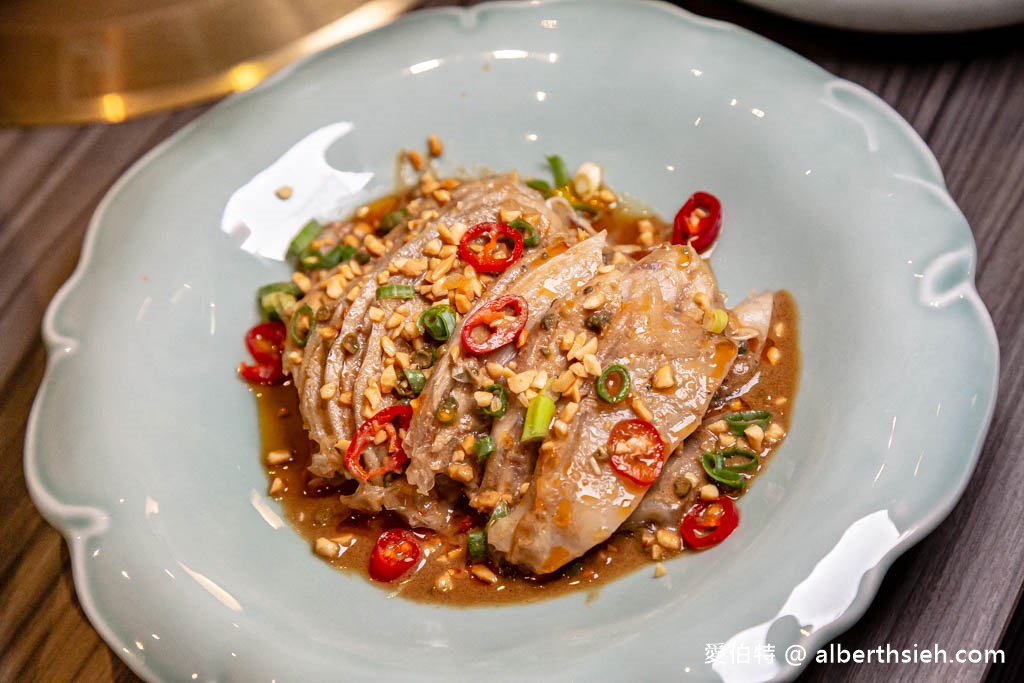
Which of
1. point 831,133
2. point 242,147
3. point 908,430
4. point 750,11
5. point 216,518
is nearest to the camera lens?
point 908,430

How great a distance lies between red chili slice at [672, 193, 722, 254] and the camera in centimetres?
404

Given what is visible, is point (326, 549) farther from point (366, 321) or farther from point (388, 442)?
point (366, 321)

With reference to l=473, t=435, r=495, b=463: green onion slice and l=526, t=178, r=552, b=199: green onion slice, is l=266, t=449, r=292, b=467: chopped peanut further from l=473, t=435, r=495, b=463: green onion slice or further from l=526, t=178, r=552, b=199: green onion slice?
l=526, t=178, r=552, b=199: green onion slice

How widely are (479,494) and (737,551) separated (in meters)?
0.97

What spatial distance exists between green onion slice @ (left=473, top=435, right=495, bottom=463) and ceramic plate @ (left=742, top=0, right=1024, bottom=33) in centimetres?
280

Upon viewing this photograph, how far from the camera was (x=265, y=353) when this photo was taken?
406 centimetres

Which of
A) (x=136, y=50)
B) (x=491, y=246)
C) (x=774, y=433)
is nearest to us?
(x=136, y=50)

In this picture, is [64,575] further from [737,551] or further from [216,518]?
[737,551]

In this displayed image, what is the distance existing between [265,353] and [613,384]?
1.80m

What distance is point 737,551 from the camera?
10.0ft

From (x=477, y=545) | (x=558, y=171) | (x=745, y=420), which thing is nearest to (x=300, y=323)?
(x=477, y=545)

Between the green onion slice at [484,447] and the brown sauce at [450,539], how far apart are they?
0.37 meters

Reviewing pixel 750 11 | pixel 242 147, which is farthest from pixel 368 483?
pixel 750 11

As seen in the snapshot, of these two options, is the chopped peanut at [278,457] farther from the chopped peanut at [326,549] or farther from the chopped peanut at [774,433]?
the chopped peanut at [774,433]
